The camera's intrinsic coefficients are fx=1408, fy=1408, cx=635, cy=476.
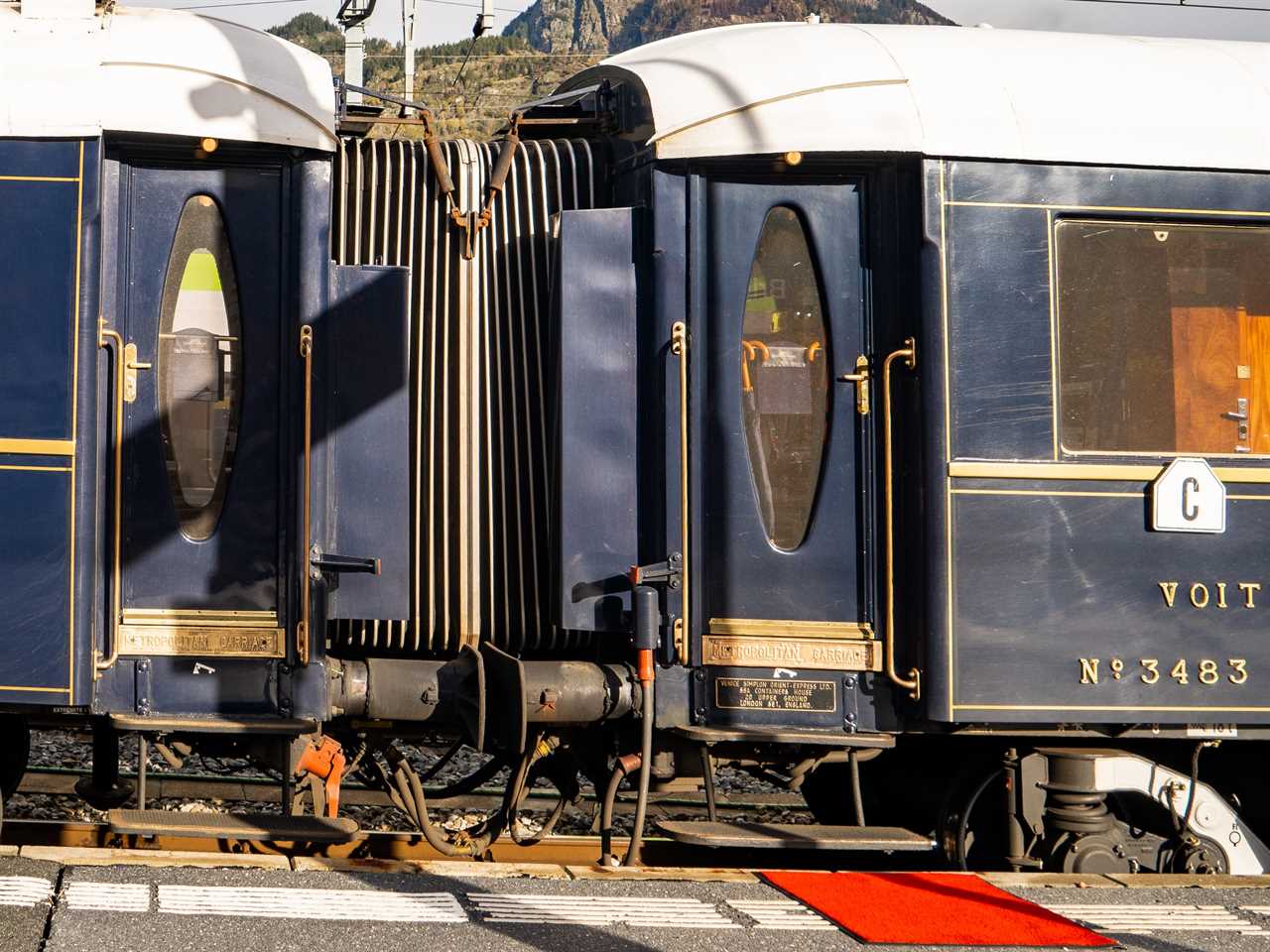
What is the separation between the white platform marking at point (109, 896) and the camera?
4.48 meters

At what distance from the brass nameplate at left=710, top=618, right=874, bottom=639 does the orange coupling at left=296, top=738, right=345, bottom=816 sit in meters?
1.61

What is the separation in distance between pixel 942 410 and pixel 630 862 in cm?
216

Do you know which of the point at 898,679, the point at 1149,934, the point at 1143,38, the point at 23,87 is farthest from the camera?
the point at 1143,38

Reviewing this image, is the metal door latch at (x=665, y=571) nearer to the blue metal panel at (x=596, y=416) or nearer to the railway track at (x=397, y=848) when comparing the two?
the blue metal panel at (x=596, y=416)

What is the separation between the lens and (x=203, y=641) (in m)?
5.52

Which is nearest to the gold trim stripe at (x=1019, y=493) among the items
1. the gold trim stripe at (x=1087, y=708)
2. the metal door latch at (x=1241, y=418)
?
the metal door latch at (x=1241, y=418)

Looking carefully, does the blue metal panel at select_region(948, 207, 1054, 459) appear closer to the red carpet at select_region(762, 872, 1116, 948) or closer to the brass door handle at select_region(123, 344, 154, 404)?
the red carpet at select_region(762, 872, 1116, 948)

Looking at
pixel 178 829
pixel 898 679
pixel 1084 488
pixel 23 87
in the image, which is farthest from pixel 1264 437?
pixel 23 87

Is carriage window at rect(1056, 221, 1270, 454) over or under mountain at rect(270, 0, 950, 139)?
under

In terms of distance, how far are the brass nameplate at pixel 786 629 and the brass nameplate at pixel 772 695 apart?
19 cm

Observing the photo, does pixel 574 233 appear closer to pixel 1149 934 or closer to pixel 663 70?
pixel 663 70

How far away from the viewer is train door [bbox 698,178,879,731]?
5707mm

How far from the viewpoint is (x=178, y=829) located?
510cm

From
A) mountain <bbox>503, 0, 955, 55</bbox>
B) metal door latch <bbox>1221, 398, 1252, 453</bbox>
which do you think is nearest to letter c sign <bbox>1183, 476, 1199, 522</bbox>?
metal door latch <bbox>1221, 398, 1252, 453</bbox>
